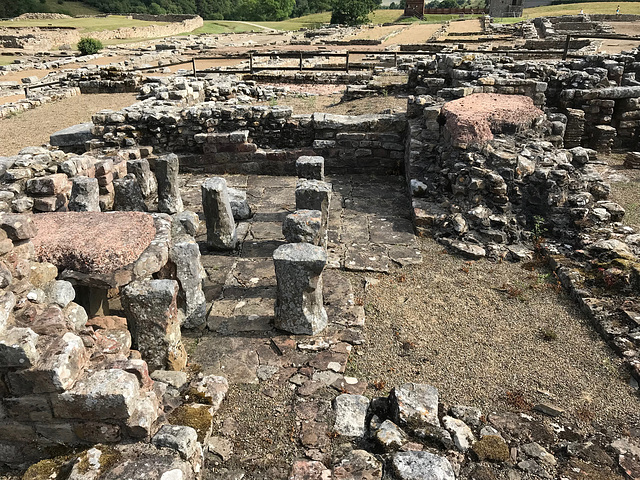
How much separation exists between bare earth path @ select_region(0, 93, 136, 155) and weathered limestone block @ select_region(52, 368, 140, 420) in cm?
1113

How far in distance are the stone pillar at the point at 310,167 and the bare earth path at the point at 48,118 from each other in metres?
8.31

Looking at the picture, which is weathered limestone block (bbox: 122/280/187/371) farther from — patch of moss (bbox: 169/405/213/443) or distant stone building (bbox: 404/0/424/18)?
distant stone building (bbox: 404/0/424/18)

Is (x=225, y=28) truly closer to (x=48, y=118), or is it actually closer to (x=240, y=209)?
(x=48, y=118)

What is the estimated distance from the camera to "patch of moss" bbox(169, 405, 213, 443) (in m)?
4.30

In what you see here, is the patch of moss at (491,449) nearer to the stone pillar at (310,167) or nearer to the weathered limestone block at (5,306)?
the weathered limestone block at (5,306)

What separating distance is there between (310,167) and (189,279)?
4153 mm

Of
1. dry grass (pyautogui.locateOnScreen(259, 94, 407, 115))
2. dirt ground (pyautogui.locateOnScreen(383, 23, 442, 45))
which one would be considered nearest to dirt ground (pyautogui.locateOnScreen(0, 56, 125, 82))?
dry grass (pyautogui.locateOnScreen(259, 94, 407, 115))

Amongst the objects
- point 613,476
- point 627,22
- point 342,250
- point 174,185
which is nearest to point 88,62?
point 174,185

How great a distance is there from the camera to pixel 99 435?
3.89 m

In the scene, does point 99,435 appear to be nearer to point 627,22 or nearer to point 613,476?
point 613,476

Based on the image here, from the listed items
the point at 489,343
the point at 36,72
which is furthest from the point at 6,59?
the point at 489,343

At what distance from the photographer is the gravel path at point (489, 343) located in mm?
5004

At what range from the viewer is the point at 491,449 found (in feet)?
14.0

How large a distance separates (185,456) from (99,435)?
740 mm
